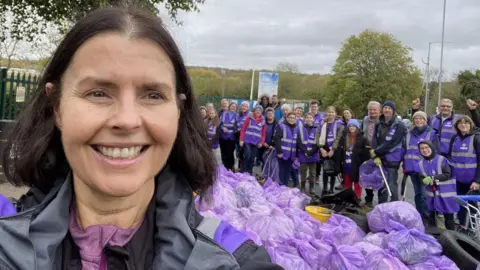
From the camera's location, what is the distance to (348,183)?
8.52m

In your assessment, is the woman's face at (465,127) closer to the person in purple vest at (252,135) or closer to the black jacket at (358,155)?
the black jacket at (358,155)

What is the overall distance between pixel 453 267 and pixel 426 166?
2823mm

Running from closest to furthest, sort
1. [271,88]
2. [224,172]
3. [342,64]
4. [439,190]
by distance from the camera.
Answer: [439,190]
[224,172]
[271,88]
[342,64]

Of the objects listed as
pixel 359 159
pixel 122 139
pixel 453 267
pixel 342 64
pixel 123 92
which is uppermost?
pixel 342 64

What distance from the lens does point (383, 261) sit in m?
3.88

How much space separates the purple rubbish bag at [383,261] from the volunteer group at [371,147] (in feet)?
7.78

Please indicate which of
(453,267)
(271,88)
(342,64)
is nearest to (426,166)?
(453,267)

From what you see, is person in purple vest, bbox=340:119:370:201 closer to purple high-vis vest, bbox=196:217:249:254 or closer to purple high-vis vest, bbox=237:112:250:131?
purple high-vis vest, bbox=237:112:250:131

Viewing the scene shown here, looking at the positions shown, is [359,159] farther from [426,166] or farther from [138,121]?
[138,121]

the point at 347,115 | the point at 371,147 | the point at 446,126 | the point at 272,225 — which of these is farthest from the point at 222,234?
the point at 347,115

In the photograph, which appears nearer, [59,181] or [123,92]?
[123,92]

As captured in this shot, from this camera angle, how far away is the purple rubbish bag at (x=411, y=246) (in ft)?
13.6

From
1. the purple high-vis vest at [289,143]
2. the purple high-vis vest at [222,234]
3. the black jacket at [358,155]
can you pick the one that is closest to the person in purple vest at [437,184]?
the black jacket at [358,155]

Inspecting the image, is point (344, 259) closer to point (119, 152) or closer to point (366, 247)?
point (366, 247)
